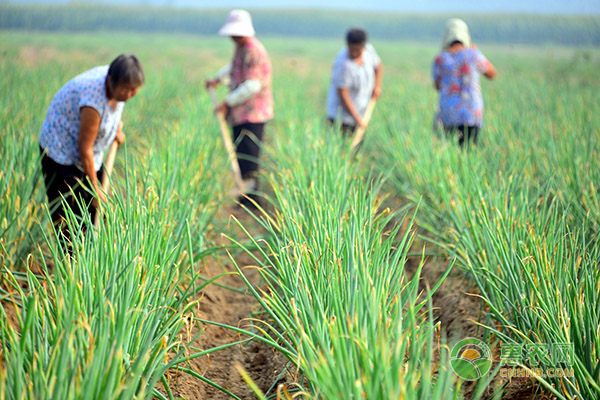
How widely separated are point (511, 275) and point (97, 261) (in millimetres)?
1397

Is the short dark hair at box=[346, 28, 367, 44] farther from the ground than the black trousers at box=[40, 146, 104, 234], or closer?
farther from the ground

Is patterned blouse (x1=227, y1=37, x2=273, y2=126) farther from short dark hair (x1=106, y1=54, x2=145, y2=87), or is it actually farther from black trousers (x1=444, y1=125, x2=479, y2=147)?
short dark hair (x1=106, y1=54, x2=145, y2=87)

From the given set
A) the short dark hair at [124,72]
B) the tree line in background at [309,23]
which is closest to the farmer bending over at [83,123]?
the short dark hair at [124,72]

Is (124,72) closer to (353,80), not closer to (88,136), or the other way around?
(88,136)

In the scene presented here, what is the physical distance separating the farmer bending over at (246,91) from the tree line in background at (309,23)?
3489cm

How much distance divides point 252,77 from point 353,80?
3.05 feet

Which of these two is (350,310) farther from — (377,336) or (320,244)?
(320,244)

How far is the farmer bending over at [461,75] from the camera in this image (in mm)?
4027

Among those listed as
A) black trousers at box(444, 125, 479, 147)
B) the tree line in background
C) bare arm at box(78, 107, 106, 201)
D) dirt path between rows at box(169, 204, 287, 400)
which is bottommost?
dirt path between rows at box(169, 204, 287, 400)

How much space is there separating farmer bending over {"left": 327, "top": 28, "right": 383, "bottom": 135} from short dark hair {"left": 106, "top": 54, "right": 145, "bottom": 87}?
7.78 ft

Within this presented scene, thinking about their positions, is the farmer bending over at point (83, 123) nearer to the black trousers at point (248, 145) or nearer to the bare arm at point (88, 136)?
the bare arm at point (88, 136)

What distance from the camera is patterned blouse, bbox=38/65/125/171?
7.79ft

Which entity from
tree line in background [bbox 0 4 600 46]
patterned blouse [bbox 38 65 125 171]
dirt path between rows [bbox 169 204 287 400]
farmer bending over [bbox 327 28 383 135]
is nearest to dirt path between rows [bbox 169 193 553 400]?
dirt path between rows [bbox 169 204 287 400]

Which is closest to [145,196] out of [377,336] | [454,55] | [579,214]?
[377,336]
